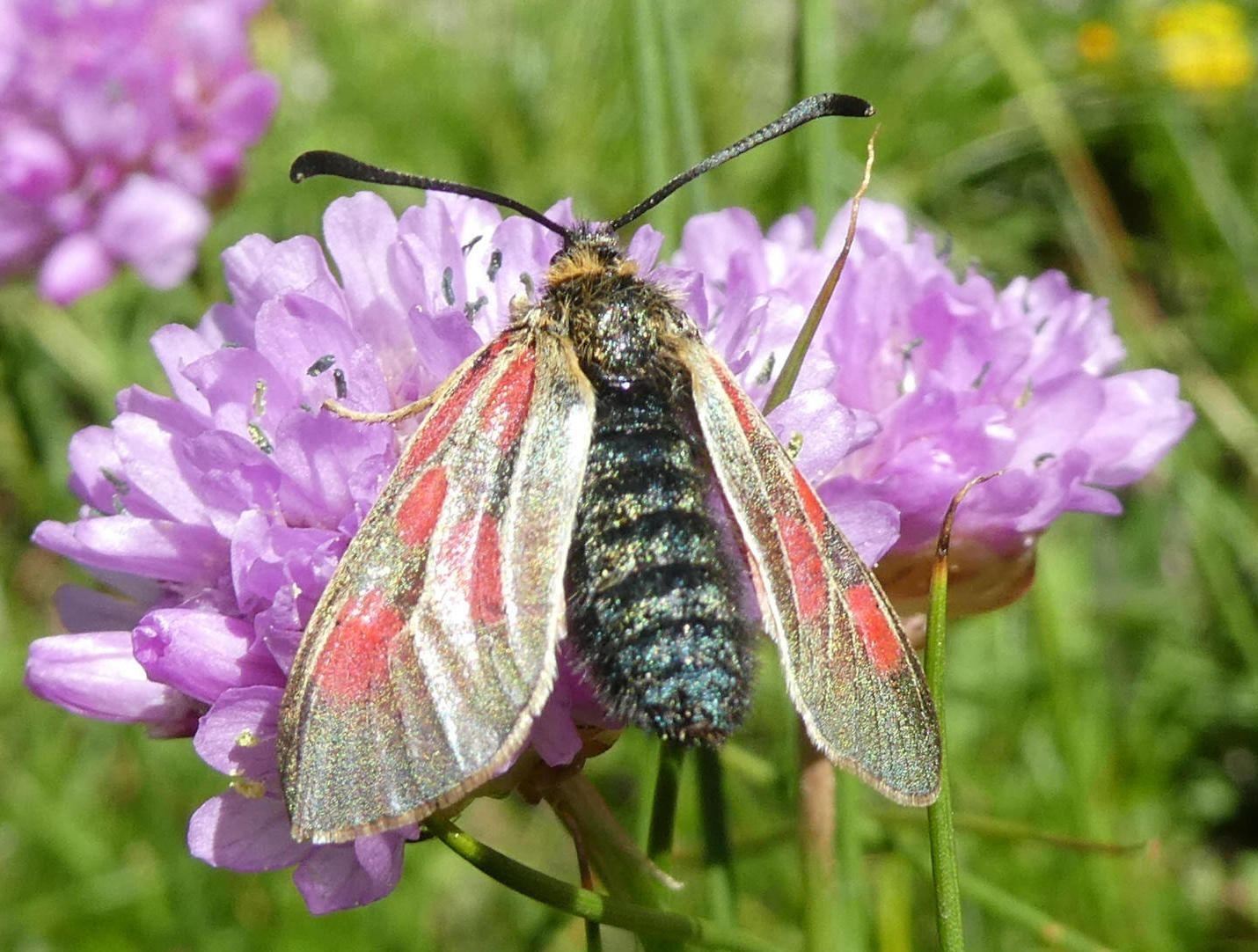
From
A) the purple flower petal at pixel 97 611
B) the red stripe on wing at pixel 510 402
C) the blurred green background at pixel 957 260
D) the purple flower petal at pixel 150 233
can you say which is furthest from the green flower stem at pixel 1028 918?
the purple flower petal at pixel 150 233

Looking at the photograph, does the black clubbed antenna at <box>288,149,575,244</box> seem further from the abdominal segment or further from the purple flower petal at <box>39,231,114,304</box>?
the purple flower petal at <box>39,231,114,304</box>

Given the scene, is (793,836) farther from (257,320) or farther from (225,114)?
(225,114)

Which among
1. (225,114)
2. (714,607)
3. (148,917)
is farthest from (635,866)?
(225,114)

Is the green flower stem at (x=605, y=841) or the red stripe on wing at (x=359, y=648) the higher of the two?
the red stripe on wing at (x=359, y=648)

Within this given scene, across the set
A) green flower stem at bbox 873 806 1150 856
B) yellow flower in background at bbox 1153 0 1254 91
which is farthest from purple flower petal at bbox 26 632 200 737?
yellow flower in background at bbox 1153 0 1254 91

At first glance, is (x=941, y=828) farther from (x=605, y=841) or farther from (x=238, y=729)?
(x=238, y=729)

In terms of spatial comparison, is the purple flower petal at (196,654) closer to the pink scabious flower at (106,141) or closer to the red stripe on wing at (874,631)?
the red stripe on wing at (874,631)
